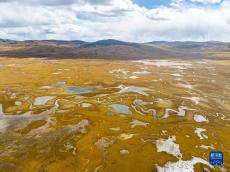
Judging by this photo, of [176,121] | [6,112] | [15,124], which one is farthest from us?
[6,112]

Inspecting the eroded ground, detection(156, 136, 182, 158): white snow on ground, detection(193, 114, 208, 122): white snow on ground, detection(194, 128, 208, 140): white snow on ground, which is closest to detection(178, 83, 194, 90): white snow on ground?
the eroded ground

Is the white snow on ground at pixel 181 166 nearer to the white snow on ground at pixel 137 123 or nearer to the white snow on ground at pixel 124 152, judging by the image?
the white snow on ground at pixel 124 152

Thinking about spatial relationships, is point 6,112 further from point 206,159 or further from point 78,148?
point 206,159

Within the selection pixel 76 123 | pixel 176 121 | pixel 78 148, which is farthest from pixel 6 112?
pixel 176 121

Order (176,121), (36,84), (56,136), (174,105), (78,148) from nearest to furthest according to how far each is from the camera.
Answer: (78,148)
(56,136)
(176,121)
(174,105)
(36,84)

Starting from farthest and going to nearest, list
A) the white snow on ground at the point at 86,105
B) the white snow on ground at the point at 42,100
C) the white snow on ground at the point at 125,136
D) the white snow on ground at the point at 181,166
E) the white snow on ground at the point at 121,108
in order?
the white snow on ground at the point at 42,100 < the white snow on ground at the point at 86,105 < the white snow on ground at the point at 121,108 < the white snow on ground at the point at 125,136 < the white snow on ground at the point at 181,166

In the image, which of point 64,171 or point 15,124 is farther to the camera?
point 15,124

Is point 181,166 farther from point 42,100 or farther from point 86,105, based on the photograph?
point 42,100

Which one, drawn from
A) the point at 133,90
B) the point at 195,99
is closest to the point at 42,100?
the point at 133,90

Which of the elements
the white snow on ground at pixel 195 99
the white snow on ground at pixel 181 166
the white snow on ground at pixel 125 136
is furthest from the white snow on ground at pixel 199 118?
the white snow on ground at pixel 181 166
